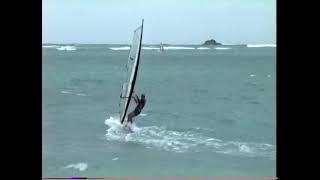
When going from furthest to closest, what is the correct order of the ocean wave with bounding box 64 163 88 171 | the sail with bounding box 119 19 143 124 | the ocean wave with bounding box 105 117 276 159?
the ocean wave with bounding box 105 117 276 159, the sail with bounding box 119 19 143 124, the ocean wave with bounding box 64 163 88 171

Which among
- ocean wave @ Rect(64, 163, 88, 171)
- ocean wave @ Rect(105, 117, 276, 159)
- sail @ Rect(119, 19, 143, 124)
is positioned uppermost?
sail @ Rect(119, 19, 143, 124)

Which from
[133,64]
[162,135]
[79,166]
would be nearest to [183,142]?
[162,135]

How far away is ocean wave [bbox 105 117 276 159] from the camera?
6877mm

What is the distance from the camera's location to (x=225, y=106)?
479 inches

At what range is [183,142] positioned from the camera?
7.59 meters

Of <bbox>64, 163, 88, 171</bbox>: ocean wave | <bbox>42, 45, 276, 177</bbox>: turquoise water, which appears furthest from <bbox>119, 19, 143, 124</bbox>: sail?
<bbox>64, 163, 88, 171</bbox>: ocean wave

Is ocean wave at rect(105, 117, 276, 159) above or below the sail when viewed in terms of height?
below

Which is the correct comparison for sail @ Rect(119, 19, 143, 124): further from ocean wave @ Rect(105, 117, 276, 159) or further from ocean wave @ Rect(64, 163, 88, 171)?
ocean wave @ Rect(64, 163, 88, 171)

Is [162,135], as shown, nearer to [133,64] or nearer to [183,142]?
[183,142]
